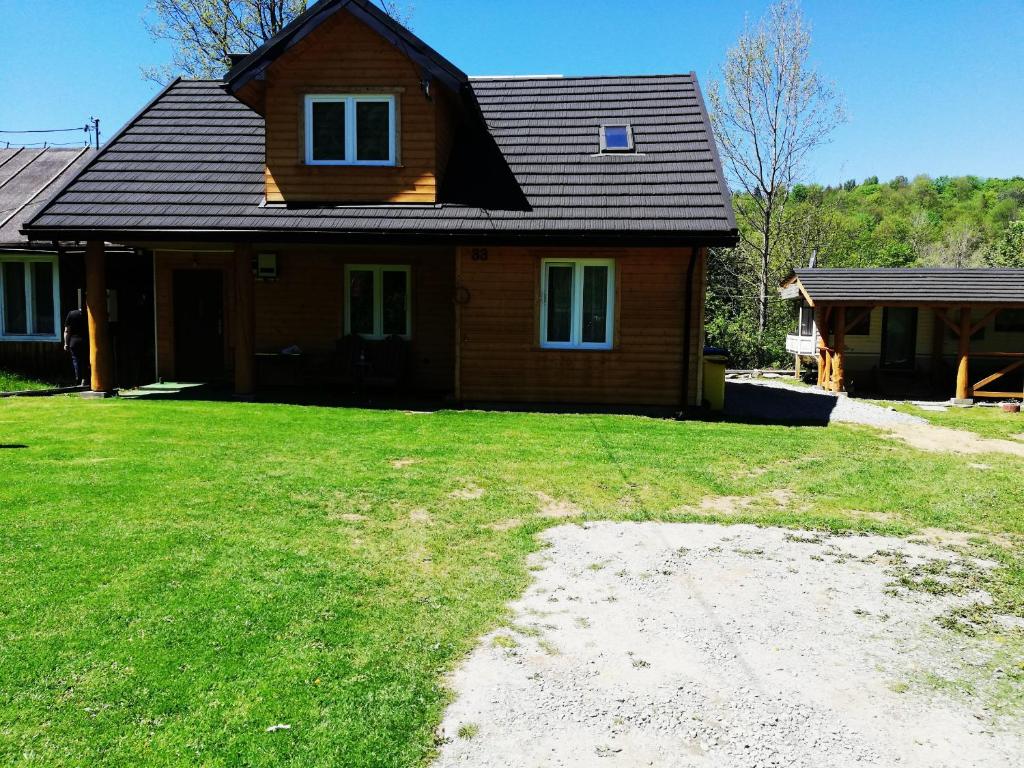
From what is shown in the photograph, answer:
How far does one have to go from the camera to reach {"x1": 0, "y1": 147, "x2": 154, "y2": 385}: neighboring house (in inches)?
613

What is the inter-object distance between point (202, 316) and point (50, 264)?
397 centimetres

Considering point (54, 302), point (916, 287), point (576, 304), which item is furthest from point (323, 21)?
point (916, 287)

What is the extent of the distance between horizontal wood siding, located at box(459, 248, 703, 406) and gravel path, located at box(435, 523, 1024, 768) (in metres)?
6.98

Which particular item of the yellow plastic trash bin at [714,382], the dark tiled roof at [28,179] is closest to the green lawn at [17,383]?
the dark tiled roof at [28,179]

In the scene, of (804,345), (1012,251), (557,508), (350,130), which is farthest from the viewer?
(1012,251)

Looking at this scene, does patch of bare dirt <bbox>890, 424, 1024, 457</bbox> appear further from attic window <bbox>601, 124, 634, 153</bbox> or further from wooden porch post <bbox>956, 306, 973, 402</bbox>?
attic window <bbox>601, 124, 634, 153</bbox>

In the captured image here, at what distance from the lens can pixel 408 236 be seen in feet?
39.5

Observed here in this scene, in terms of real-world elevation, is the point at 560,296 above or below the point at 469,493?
above

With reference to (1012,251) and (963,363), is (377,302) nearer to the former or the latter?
(963,363)

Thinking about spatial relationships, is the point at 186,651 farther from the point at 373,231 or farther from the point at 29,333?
the point at 29,333

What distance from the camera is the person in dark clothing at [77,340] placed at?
1462 cm

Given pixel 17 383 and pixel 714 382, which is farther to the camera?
pixel 17 383

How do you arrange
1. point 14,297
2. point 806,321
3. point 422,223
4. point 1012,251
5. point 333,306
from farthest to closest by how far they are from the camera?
point 1012,251, point 806,321, point 14,297, point 333,306, point 422,223

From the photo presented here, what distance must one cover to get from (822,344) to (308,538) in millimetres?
17985
